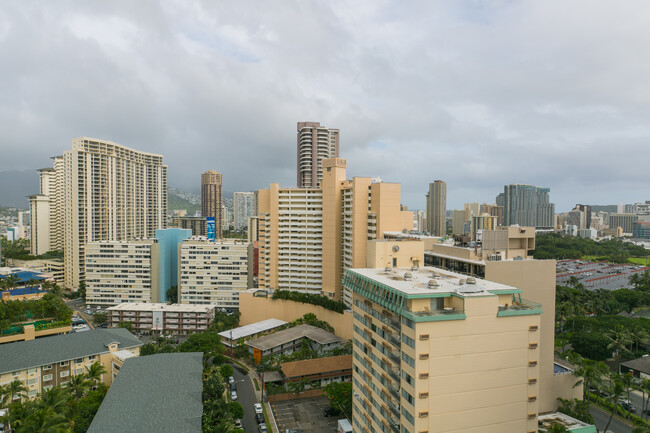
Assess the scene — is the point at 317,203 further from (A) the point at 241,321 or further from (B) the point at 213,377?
(B) the point at 213,377

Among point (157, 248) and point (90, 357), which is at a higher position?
point (157, 248)

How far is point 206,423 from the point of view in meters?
28.2

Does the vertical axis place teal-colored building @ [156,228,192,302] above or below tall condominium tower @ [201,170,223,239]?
below

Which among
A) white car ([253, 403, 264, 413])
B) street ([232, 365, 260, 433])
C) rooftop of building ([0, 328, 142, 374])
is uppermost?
rooftop of building ([0, 328, 142, 374])

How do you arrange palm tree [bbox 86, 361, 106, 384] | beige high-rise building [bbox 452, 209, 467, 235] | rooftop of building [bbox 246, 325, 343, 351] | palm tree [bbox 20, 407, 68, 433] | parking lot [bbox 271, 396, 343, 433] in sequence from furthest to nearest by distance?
beige high-rise building [bbox 452, 209, 467, 235]
rooftop of building [bbox 246, 325, 343, 351]
palm tree [bbox 86, 361, 106, 384]
parking lot [bbox 271, 396, 343, 433]
palm tree [bbox 20, 407, 68, 433]

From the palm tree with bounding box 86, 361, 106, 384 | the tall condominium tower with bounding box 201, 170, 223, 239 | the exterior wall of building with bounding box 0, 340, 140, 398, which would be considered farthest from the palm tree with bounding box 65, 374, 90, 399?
the tall condominium tower with bounding box 201, 170, 223, 239

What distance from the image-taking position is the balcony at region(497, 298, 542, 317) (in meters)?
20.1

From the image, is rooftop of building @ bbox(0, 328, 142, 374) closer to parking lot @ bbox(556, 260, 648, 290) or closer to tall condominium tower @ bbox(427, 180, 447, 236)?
parking lot @ bbox(556, 260, 648, 290)

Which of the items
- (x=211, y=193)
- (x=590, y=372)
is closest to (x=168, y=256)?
(x=590, y=372)

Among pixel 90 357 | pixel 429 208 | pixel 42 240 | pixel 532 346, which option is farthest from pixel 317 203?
pixel 429 208

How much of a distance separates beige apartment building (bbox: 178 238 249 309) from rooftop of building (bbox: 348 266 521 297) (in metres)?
41.3

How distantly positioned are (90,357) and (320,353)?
980 inches

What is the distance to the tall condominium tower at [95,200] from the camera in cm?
7675

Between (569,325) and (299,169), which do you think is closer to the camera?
(569,325)
